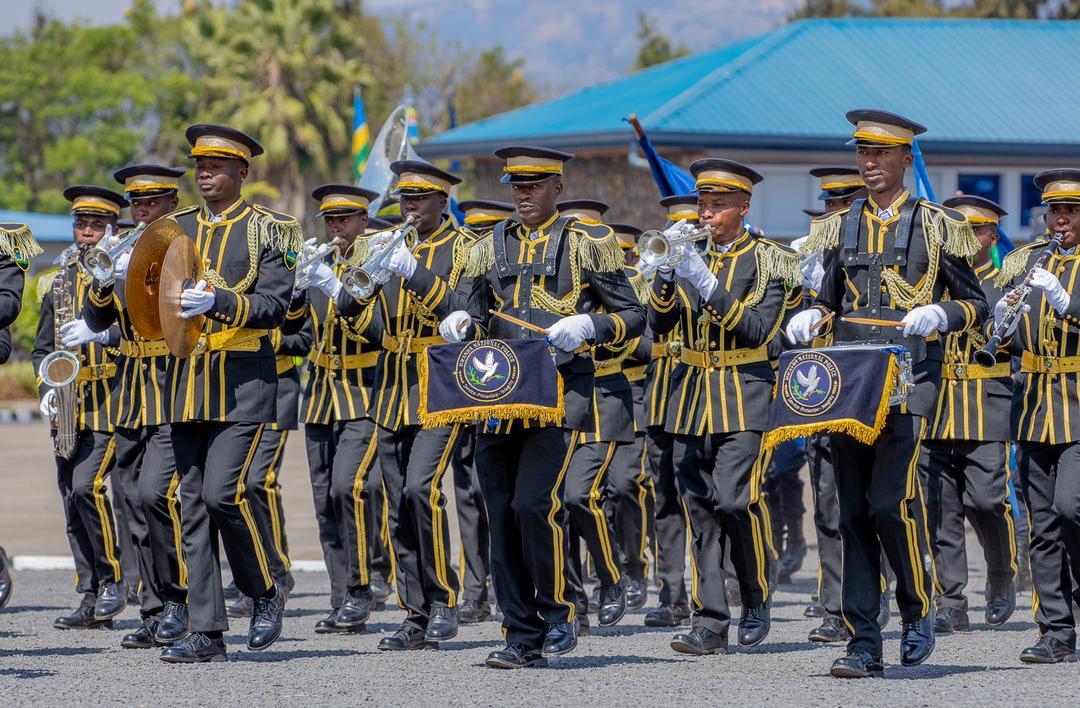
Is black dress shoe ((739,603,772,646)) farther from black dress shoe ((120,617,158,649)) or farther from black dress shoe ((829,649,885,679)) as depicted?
black dress shoe ((120,617,158,649))

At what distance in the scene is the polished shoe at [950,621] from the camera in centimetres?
1025

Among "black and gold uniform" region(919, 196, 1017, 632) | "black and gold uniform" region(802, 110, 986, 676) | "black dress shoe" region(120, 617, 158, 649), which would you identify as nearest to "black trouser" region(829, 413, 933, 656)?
"black and gold uniform" region(802, 110, 986, 676)

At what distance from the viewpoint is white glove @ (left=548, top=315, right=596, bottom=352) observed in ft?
27.1

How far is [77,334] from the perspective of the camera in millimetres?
9984

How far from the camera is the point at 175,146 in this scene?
5331cm

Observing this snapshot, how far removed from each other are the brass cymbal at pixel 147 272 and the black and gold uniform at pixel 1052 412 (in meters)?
3.83

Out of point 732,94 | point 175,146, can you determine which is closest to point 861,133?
point 732,94

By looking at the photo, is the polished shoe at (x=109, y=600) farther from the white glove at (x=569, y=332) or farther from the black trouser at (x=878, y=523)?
the black trouser at (x=878, y=523)

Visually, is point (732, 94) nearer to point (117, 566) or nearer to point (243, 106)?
point (117, 566)

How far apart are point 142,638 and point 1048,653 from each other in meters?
4.16

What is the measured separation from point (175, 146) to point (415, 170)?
1758 inches

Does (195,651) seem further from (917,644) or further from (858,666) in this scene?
(917,644)

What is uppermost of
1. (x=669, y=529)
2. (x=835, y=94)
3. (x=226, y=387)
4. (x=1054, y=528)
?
(x=835, y=94)

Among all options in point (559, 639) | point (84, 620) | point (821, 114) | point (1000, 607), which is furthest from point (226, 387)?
point (821, 114)
